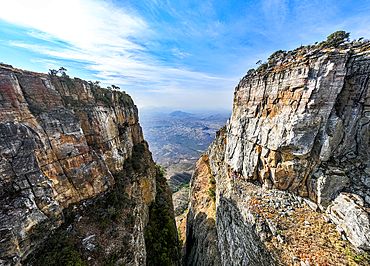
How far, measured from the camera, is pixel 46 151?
44.5 feet

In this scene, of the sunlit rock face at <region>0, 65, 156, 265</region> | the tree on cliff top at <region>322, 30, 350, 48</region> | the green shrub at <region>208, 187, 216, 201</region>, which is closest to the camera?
the sunlit rock face at <region>0, 65, 156, 265</region>

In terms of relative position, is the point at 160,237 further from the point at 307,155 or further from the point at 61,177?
the point at 307,155

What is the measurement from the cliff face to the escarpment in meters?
14.5

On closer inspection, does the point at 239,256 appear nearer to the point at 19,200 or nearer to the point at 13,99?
the point at 19,200

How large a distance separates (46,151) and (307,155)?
28.6m

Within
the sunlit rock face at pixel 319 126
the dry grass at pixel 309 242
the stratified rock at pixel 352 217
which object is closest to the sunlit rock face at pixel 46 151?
the dry grass at pixel 309 242

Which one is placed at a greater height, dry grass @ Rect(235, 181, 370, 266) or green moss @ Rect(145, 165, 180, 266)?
dry grass @ Rect(235, 181, 370, 266)

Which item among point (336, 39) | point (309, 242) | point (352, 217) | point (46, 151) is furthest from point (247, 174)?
point (46, 151)

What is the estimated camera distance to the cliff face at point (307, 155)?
11039 mm

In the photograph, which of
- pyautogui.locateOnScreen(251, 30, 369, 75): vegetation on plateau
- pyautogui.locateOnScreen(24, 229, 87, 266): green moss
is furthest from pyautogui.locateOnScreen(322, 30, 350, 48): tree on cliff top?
pyautogui.locateOnScreen(24, 229, 87, 266): green moss

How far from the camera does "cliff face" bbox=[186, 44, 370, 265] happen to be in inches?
435

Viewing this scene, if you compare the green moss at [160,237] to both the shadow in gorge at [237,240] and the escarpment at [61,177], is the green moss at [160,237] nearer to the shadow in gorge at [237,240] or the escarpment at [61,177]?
the escarpment at [61,177]

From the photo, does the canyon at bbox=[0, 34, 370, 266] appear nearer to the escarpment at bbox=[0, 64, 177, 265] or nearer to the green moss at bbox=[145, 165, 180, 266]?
the escarpment at bbox=[0, 64, 177, 265]

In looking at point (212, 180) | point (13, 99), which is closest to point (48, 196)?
point (13, 99)
